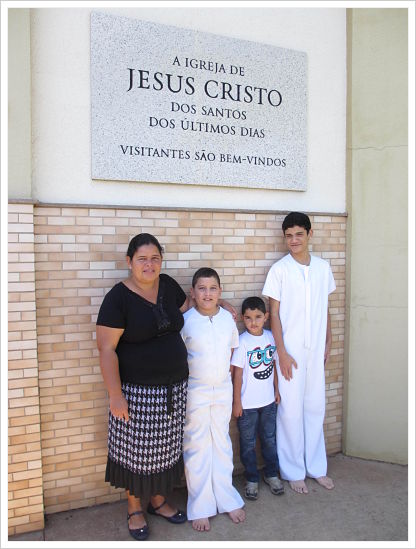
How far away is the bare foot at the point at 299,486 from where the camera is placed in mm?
3543

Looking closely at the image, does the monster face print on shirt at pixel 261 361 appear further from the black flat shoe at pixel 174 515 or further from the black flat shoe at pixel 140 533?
the black flat shoe at pixel 140 533

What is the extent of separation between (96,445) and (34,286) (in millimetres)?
1286

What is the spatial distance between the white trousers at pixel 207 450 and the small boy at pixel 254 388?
258 mm

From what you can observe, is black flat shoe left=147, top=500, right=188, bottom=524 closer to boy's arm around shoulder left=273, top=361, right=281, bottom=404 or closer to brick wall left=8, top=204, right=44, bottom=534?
brick wall left=8, top=204, right=44, bottom=534

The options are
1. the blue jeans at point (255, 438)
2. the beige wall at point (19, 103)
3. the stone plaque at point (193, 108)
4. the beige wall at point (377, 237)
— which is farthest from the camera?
the beige wall at point (377, 237)

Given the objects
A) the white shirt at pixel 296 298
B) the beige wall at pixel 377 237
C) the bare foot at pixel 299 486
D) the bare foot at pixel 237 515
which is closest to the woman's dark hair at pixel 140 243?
the white shirt at pixel 296 298

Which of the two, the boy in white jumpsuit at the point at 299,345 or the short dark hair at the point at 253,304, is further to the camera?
the boy in white jumpsuit at the point at 299,345

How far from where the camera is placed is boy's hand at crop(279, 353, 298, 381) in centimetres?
357

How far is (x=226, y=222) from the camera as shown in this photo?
12.1 ft

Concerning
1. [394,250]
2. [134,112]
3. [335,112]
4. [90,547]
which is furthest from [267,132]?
[90,547]

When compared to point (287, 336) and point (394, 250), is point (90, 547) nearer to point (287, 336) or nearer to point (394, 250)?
point (287, 336)

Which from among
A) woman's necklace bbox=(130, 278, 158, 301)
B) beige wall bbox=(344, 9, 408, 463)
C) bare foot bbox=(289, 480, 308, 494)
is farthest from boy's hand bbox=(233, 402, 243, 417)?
beige wall bbox=(344, 9, 408, 463)

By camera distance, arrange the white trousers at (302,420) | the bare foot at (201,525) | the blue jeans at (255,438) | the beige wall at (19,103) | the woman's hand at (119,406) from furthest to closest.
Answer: the white trousers at (302,420) → the blue jeans at (255,438) → the bare foot at (201,525) → the beige wall at (19,103) → the woman's hand at (119,406)

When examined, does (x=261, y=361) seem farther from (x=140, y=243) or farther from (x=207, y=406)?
(x=140, y=243)
